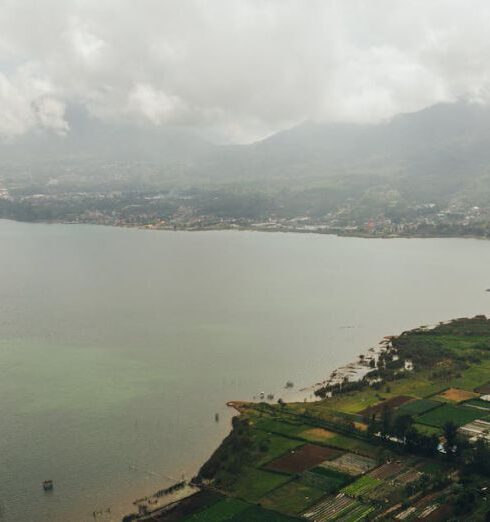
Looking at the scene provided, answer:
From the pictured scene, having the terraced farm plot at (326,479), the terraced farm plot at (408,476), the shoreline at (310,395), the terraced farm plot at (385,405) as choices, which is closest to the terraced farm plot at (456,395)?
the terraced farm plot at (385,405)

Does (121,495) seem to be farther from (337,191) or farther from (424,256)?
(337,191)

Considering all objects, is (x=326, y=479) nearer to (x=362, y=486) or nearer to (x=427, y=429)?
(x=362, y=486)

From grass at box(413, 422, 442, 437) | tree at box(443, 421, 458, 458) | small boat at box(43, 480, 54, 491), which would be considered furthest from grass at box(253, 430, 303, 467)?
small boat at box(43, 480, 54, 491)

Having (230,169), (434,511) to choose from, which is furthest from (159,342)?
(230,169)

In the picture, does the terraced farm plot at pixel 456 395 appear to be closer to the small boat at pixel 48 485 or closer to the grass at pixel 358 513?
the grass at pixel 358 513

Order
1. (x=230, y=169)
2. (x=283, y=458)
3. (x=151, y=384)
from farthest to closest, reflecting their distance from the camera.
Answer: (x=230, y=169)
(x=151, y=384)
(x=283, y=458)
